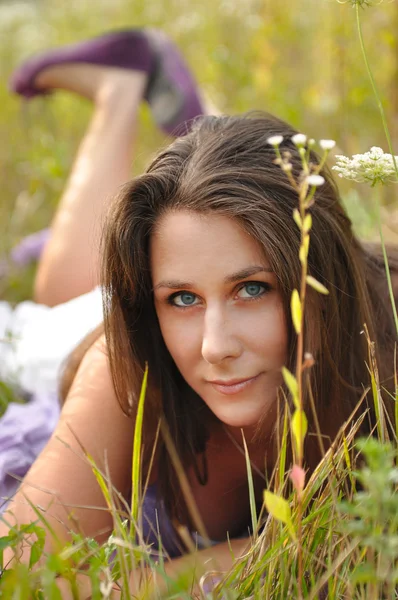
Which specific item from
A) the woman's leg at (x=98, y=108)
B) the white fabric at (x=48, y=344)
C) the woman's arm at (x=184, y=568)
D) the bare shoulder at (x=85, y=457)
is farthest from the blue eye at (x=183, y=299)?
the woman's leg at (x=98, y=108)

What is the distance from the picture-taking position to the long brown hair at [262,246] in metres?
1.34

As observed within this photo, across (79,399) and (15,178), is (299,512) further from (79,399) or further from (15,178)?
(15,178)

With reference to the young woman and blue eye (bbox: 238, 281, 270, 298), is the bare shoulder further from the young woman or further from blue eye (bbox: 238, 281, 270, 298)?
blue eye (bbox: 238, 281, 270, 298)

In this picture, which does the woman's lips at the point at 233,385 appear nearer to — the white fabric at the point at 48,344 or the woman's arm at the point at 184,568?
the woman's arm at the point at 184,568

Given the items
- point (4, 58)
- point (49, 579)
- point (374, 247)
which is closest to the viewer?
point (49, 579)

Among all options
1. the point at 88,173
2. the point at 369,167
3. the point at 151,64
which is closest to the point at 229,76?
the point at 151,64

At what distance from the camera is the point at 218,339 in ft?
4.22

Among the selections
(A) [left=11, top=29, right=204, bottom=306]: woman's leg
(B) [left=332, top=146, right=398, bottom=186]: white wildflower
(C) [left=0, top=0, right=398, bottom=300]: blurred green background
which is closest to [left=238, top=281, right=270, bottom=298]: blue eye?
(B) [left=332, top=146, right=398, bottom=186]: white wildflower

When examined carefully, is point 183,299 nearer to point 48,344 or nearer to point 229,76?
point 48,344

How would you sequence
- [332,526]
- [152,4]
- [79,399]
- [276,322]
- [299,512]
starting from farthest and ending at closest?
[152,4], [79,399], [276,322], [332,526], [299,512]

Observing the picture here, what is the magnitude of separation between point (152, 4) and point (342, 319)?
12.4 feet

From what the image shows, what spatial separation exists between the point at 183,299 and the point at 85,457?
400 millimetres

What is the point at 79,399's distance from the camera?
172 centimetres

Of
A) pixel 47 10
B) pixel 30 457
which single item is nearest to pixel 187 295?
pixel 30 457
